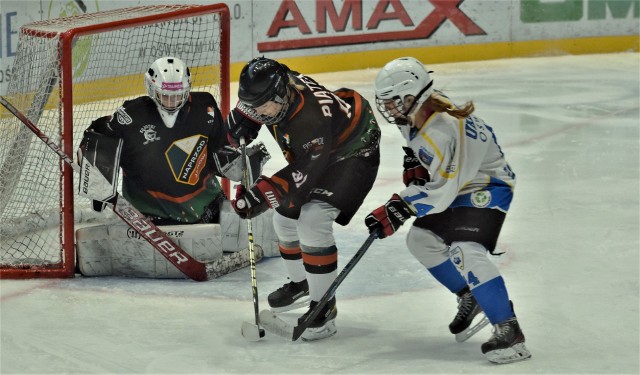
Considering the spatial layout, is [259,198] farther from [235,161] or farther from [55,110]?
[55,110]

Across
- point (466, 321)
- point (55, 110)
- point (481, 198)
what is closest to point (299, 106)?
point (481, 198)

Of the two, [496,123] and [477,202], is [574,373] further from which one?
[496,123]

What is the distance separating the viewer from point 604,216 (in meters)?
5.20

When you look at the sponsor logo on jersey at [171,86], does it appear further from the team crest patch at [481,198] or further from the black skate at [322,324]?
the team crest patch at [481,198]

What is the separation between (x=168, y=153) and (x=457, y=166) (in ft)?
4.40

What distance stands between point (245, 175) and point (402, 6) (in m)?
5.46

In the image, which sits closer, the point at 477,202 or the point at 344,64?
the point at 477,202

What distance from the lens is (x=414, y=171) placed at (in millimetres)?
3629

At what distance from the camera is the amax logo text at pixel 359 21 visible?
8750 millimetres

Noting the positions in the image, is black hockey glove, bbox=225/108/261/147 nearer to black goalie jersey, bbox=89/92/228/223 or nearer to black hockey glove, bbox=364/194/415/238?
black goalie jersey, bbox=89/92/228/223

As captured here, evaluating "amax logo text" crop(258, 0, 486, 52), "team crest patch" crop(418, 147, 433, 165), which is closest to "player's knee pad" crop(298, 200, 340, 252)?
"team crest patch" crop(418, 147, 433, 165)

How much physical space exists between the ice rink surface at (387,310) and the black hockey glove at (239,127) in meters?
0.56

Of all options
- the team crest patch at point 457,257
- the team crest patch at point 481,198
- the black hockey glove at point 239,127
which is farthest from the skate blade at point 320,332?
the black hockey glove at point 239,127

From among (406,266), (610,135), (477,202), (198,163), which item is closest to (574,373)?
(477,202)
